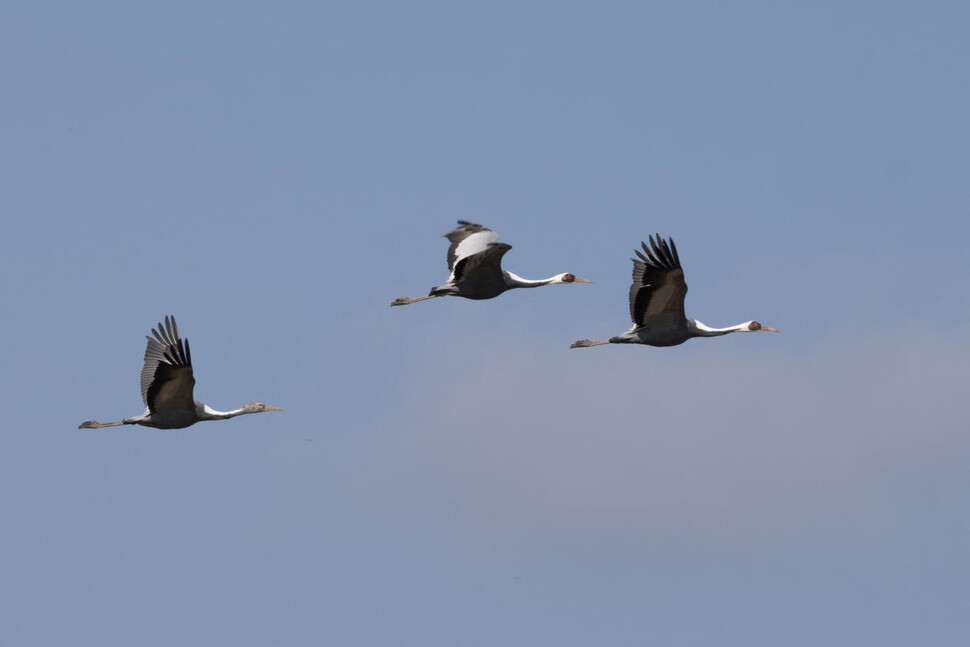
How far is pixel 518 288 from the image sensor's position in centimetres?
5200

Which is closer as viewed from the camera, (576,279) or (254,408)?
(254,408)

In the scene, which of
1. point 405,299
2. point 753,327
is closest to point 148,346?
point 405,299

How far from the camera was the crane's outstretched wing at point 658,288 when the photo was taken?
47.8m

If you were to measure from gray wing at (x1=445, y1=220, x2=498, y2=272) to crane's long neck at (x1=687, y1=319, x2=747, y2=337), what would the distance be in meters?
4.99

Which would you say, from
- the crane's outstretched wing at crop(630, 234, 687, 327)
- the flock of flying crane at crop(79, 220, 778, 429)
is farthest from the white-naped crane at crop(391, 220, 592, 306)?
the crane's outstretched wing at crop(630, 234, 687, 327)

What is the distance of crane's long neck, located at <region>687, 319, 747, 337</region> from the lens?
163 ft

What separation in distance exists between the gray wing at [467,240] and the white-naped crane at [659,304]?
353 centimetres

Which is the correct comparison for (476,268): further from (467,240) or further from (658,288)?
(658,288)

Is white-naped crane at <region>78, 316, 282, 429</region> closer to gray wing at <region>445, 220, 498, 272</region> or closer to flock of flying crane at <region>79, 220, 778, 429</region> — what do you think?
flock of flying crane at <region>79, 220, 778, 429</region>

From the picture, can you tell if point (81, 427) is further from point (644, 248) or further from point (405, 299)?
point (644, 248)

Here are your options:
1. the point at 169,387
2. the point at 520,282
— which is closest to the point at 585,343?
the point at 520,282

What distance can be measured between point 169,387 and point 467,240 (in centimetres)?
803

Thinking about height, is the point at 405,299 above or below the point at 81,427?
above

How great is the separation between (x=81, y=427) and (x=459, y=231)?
10232 millimetres
